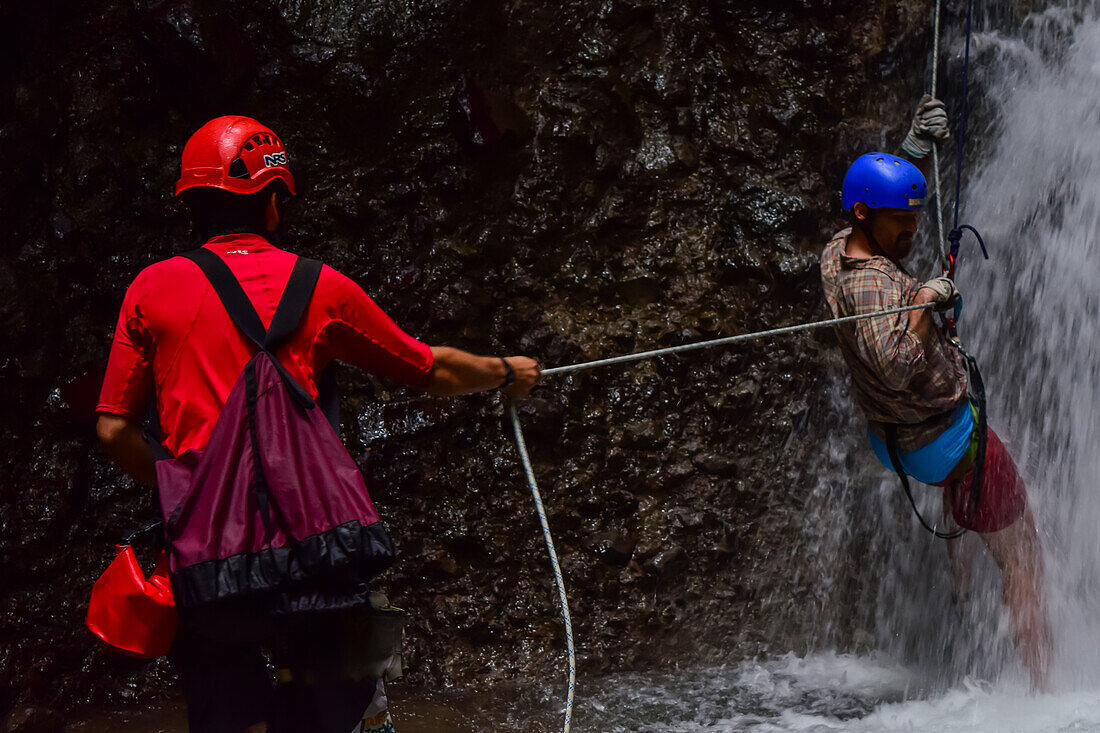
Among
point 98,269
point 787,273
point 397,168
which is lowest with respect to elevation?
point 98,269

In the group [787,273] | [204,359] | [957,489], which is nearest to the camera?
[204,359]

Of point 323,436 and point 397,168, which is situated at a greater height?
point 397,168

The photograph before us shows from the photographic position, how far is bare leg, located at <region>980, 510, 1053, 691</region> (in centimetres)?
358

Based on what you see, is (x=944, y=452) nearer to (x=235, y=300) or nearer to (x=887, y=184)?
(x=887, y=184)

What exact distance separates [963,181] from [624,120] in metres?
1.77

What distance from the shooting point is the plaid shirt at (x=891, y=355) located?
123 inches

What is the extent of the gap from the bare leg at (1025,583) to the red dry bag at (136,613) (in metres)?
2.87

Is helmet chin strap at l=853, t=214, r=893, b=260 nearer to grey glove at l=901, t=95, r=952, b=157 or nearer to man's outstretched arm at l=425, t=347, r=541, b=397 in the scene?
grey glove at l=901, t=95, r=952, b=157

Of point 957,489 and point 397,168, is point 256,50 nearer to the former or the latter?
point 397,168

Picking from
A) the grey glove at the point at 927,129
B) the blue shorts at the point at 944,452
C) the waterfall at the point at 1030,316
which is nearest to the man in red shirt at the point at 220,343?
the blue shorts at the point at 944,452

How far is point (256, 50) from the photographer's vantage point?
501 centimetres

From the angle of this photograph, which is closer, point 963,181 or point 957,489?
point 957,489

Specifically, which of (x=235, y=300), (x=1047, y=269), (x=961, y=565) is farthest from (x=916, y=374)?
(x=235, y=300)

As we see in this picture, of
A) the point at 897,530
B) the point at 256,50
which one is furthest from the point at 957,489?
the point at 256,50
